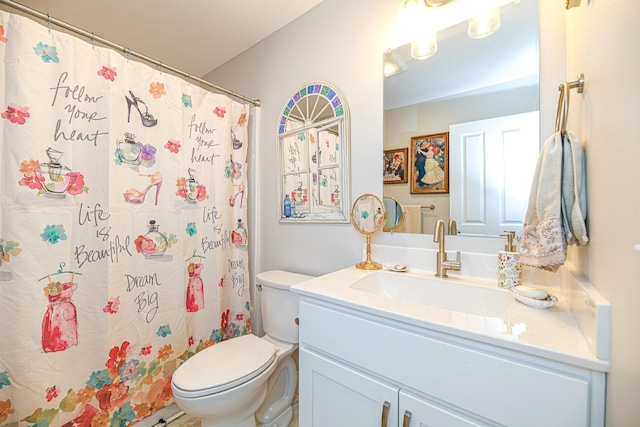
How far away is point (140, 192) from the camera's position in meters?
1.27

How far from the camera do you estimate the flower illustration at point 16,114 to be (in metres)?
0.95

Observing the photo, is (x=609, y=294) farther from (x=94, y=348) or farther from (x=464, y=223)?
(x=94, y=348)

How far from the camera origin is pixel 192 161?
148 centimetres

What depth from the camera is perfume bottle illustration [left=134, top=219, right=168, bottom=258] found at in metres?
1.28

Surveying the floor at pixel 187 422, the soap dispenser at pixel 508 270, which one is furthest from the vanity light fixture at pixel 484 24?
the floor at pixel 187 422

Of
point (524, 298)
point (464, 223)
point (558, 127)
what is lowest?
point (524, 298)

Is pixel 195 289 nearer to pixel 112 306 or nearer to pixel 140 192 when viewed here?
pixel 112 306

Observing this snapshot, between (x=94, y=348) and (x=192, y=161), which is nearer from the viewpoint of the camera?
(x=94, y=348)

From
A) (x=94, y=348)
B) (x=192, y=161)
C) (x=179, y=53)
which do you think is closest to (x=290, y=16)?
(x=179, y=53)

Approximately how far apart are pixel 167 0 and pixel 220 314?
6.05 ft

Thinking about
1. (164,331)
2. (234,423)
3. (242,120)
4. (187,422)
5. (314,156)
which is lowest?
(187,422)

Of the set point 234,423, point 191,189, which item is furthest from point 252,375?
point 191,189

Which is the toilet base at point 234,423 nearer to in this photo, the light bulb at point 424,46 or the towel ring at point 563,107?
the towel ring at point 563,107

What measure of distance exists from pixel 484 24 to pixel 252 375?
1734 millimetres
